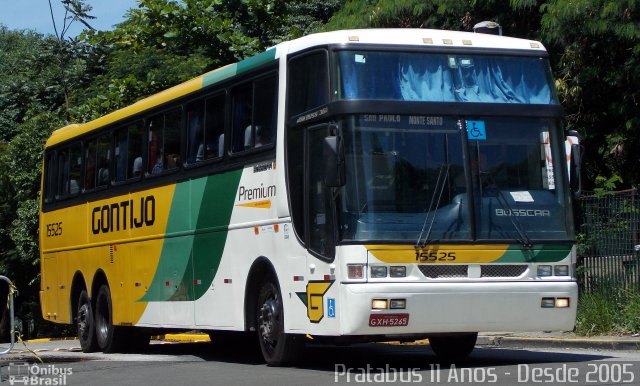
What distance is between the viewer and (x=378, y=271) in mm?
11781

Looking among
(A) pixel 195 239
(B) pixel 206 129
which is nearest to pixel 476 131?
(B) pixel 206 129

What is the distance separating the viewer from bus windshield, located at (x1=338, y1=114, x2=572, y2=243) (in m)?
11.9

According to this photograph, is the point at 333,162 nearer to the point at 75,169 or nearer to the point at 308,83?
the point at 308,83

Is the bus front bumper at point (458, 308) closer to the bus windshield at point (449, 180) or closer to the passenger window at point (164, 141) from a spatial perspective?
the bus windshield at point (449, 180)

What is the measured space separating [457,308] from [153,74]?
19158mm

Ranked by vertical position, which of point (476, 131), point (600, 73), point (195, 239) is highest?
point (600, 73)

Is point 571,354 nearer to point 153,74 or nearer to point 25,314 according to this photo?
point 153,74

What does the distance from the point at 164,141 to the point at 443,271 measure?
6026 millimetres

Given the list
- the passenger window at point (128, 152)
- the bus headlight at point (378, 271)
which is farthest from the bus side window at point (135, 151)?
the bus headlight at point (378, 271)

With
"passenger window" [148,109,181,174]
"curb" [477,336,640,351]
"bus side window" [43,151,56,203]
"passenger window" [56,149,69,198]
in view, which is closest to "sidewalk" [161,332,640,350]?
"curb" [477,336,640,351]

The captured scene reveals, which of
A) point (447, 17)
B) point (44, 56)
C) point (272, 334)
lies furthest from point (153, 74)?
point (272, 334)

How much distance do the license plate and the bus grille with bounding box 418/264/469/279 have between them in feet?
1.60

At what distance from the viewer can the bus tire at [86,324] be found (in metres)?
19.4

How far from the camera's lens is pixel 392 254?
11789 millimetres
